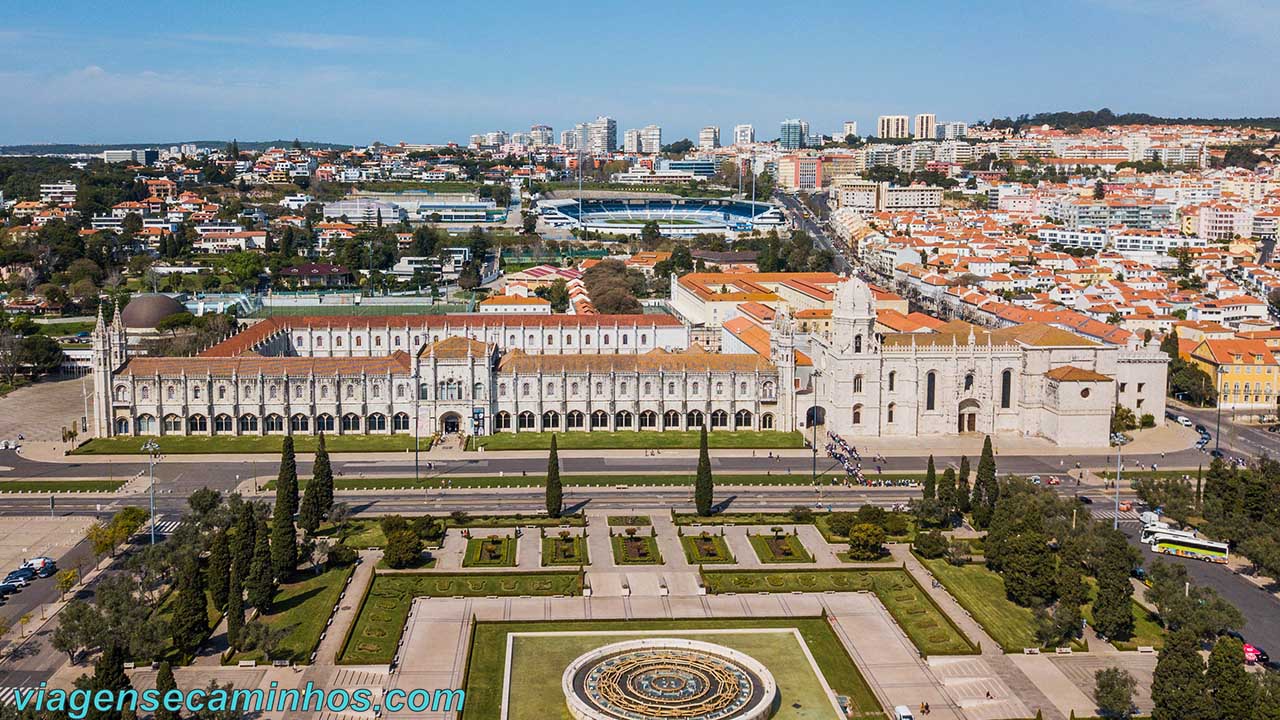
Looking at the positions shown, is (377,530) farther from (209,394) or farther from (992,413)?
(992,413)

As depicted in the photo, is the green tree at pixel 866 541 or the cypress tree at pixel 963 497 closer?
the green tree at pixel 866 541

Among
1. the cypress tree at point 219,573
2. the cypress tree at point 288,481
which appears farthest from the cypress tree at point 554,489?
the cypress tree at point 219,573

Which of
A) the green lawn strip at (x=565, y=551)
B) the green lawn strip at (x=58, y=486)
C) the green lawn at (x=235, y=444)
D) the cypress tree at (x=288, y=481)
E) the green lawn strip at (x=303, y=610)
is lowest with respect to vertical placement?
the green lawn strip at (x=303, y=610)

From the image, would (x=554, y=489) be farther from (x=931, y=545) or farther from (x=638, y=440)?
(x=931, y=545)

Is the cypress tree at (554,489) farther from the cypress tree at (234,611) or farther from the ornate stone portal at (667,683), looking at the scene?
the cypress tree at (234,611)

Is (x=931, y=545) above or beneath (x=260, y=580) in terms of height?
beneath

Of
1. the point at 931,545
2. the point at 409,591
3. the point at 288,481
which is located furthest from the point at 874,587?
the point at 288,481

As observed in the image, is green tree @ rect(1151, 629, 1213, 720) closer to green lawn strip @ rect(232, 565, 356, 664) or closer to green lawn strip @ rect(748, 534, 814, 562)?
green lawn strip @ rect(748, 534, 814, 562)
